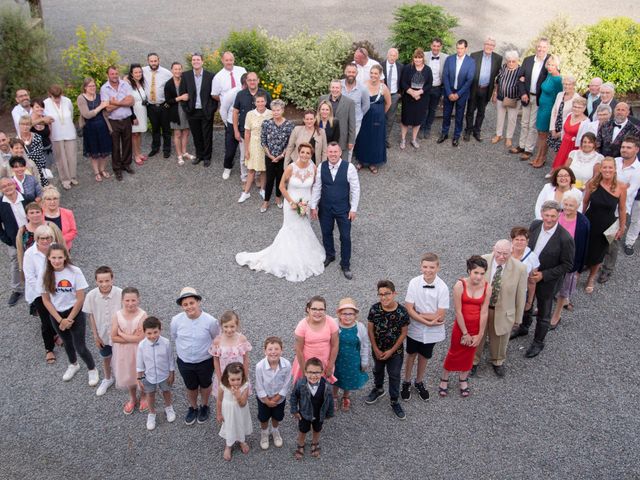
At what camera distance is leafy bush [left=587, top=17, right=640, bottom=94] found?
1430 cm

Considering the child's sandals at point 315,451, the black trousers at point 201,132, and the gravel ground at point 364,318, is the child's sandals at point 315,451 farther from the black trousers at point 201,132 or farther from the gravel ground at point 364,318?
the black trousers at point 201,132

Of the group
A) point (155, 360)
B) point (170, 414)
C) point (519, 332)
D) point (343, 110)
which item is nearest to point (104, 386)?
point (170, 414)

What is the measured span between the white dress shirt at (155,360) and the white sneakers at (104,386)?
37.4 inches

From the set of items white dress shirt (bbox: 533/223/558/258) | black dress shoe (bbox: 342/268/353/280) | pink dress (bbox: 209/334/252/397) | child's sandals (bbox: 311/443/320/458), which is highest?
white dress shirt (bbox: 533/223/558/258)

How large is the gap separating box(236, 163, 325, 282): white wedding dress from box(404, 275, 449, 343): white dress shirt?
261 centimetres

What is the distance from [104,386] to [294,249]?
10.4 ft

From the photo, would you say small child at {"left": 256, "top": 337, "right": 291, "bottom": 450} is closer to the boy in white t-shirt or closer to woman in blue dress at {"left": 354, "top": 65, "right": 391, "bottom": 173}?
the boy in white t-shirt

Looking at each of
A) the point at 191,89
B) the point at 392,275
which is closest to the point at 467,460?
the point at 392,275

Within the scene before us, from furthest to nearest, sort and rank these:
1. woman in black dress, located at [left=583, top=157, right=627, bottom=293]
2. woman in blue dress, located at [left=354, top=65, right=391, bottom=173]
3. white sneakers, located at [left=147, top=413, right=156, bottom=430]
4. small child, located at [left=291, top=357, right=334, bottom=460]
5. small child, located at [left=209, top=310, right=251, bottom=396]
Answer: woman in blue dress, located at [left=354, top=65, right=391, bottom=173], woman in black dress, located at [left=583, top=157, right=627, bottom=293], white sneakers, located at [left=147, top=413, right=156, bottom=430], small child, located at [left=209, top=310, right=251, bottom=396], small child, located at [left=291, top=357, right=334, bottom=460]

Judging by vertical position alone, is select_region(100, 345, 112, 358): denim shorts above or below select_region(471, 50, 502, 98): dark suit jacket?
below

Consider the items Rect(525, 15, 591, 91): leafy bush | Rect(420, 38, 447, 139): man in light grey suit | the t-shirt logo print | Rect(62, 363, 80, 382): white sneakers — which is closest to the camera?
the t-shirt logo print

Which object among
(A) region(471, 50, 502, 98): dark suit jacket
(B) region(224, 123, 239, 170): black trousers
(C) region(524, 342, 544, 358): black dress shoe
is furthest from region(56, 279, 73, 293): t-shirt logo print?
(A) region(471, 50, 502, 98): dark suit jacket

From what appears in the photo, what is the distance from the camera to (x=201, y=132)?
1227cm

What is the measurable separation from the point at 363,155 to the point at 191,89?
3.13 m
